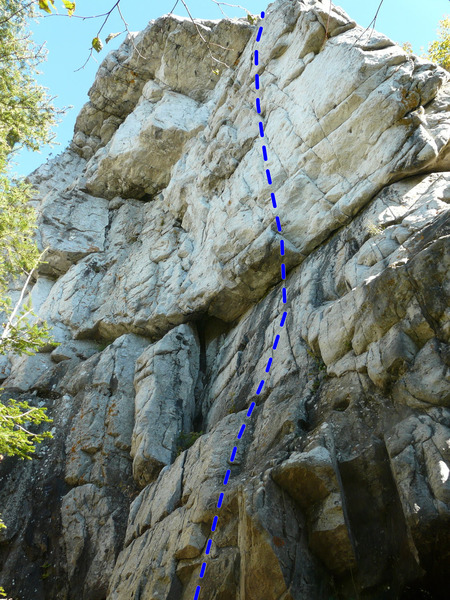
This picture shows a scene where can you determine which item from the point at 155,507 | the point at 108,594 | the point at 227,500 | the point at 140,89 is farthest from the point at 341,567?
the point at 140,89

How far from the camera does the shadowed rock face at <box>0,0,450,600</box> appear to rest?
6.64 m

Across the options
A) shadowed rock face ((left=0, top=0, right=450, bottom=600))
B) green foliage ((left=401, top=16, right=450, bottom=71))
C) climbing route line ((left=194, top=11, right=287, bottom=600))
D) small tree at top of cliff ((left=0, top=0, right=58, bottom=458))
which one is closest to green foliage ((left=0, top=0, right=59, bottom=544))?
small tree at top of cliff ((left=0, top=0, right=58, bottom=458))

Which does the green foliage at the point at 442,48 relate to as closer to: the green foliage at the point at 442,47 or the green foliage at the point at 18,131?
the green foliage at the point at 442,47

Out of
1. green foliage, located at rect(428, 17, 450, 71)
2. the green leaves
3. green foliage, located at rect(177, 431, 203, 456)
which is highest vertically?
green foliage, located at rect(428, 17, 450, 71)

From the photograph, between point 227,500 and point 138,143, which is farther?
point 138,143

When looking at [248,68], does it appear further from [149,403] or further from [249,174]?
[149,403]

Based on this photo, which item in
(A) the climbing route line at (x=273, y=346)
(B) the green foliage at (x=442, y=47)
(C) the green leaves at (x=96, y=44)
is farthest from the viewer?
(B) the green foliage at (x=442, y=47)

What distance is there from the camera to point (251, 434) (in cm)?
930

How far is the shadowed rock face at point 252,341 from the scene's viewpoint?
6.64 meters

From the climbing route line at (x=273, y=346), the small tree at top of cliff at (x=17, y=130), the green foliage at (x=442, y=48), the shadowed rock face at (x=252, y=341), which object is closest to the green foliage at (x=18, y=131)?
the small tree at top of cliff at (x=17, y=130)

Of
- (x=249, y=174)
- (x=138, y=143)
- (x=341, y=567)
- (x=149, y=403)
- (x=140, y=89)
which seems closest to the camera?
(x=341, y=567)

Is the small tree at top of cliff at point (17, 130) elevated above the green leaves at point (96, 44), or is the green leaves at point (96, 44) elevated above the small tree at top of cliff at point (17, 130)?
the small tree at top of cliff at point (17, 130)

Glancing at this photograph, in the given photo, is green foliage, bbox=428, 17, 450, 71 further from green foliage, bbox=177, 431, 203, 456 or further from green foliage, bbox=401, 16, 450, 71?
green foliage, bbox=177, 431, 203, 456

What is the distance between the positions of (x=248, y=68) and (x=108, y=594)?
55.1 ft
